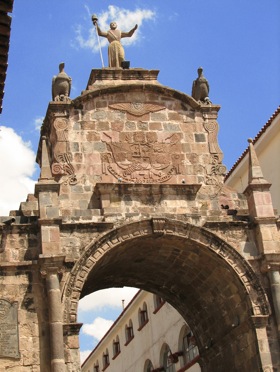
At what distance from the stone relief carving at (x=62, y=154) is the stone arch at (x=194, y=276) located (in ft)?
6.44

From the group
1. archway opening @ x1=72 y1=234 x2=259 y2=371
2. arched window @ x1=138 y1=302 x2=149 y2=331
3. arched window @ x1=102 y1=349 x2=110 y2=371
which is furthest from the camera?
arched window @ x1=102 y1=349 x2=110 y2=371

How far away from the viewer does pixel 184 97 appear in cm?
1883

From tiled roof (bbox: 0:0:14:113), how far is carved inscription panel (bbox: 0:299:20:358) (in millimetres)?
7006

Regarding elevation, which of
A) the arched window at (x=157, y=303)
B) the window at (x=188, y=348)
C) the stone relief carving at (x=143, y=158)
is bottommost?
the window at (x=188, y=348)

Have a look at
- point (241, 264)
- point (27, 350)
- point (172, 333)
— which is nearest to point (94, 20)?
point (241, 264)

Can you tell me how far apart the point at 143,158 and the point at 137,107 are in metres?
1.47

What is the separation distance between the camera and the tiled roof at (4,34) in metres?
8.33

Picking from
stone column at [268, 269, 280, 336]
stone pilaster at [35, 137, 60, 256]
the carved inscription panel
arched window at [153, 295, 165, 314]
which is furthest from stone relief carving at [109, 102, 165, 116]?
arched window at [153, 295, 165, 314]

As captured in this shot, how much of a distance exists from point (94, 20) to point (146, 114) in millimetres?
3294

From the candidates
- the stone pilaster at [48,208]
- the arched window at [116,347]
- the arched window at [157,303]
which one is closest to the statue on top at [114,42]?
the stone pilaster at [48,208]

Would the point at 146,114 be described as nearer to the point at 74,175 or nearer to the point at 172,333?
the point at 74,175

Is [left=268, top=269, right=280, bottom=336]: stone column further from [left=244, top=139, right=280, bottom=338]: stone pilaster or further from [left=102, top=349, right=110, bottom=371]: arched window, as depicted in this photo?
[left=102, top=349, right=110, bottom=371]: arched window

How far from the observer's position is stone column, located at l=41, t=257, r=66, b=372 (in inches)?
579

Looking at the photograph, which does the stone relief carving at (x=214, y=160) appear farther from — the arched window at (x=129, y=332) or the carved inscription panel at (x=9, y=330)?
the arched window at (x=129, y=332)
